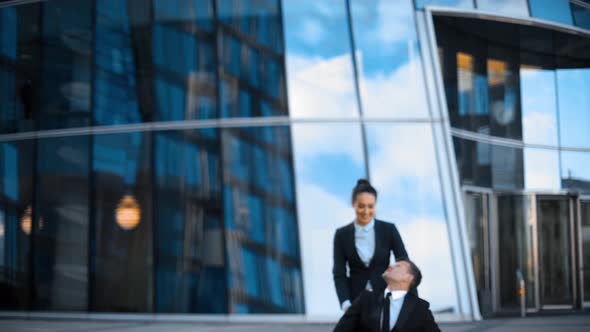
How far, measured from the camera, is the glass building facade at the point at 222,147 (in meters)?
14.4

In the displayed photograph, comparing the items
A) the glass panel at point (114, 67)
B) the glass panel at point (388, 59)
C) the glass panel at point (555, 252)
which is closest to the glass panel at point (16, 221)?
the glass panel at point (114, 67)

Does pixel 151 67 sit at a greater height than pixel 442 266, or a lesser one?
greater

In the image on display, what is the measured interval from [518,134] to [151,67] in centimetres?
904

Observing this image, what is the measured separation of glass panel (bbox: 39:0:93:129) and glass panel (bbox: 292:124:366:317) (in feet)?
15.4

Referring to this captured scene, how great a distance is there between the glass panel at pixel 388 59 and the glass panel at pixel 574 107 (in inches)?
236

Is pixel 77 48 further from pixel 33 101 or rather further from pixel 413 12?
pixel 413 12

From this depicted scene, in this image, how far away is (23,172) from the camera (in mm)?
16484

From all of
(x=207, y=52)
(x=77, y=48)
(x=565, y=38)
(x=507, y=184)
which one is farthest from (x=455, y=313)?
(x=77, y=48)

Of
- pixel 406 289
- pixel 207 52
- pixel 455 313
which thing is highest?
pixel 207 52

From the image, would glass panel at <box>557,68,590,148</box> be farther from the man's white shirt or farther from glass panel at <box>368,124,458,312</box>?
the man's white shirt

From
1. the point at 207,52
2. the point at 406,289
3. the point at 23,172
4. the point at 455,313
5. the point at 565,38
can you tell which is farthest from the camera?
the point at 565,38

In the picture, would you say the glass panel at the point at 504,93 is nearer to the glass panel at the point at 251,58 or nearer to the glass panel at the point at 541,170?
the glass panel at the point at 541,170

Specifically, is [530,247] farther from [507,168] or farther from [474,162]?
[474,162]

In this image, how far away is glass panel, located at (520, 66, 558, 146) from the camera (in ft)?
63.0
